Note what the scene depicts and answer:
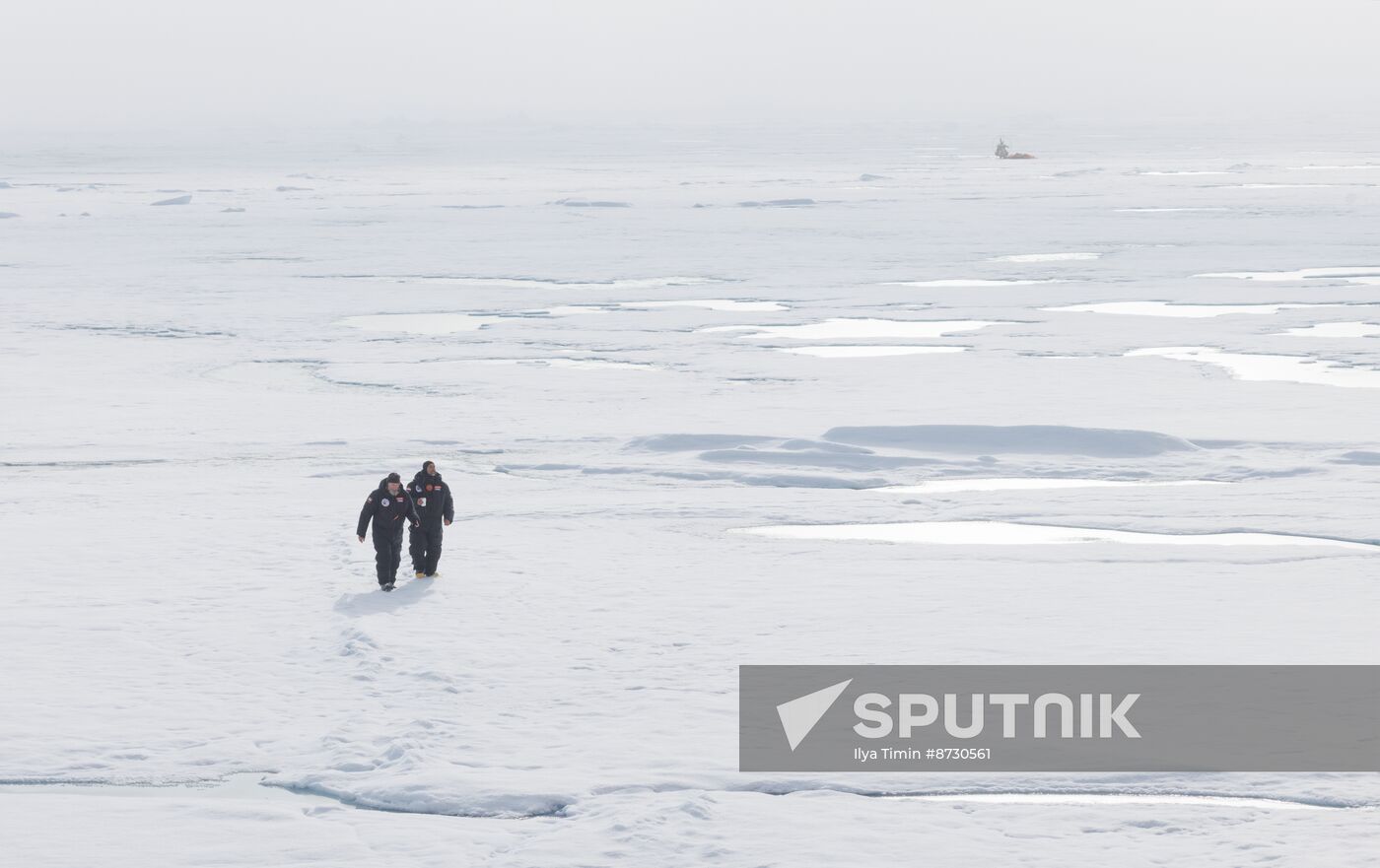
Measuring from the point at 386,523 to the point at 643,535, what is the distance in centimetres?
197

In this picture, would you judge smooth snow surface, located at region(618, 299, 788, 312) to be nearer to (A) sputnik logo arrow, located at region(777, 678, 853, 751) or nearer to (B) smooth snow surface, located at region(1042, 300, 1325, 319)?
(B) smooth snow surface, located at region(1042, 300, 1325, 319)

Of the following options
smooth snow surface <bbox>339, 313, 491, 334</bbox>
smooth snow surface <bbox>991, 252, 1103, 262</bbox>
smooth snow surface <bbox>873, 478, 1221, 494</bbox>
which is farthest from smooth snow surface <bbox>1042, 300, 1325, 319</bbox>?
smooth snow surface <bbox>873, 478, 1221, 494</bbox>

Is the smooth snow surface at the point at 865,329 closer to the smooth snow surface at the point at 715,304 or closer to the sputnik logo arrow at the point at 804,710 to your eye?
the smooth snow surface at the point at 715,304

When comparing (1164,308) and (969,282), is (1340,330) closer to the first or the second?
(1164,308)

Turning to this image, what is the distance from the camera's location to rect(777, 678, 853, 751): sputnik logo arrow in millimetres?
6301

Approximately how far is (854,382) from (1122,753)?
32.1 feet

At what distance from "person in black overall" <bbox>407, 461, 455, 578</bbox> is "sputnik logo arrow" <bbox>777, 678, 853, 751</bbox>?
282 centimetres

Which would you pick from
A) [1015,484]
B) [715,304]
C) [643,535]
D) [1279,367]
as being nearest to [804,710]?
[643,535]

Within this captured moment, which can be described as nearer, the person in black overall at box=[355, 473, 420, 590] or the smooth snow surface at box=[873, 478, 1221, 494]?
the person in black overall at box=[355, 473, 420, 590]

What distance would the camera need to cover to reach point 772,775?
5.90 meters

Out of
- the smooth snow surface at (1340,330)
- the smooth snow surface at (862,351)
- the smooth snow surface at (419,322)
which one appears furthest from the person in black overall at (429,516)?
the smooth snow surface at (1340,330)

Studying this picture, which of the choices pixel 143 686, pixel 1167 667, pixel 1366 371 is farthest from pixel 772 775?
pixel 1366 371

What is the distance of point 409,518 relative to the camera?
876cm

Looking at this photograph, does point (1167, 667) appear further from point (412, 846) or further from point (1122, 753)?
point (412, 846)
